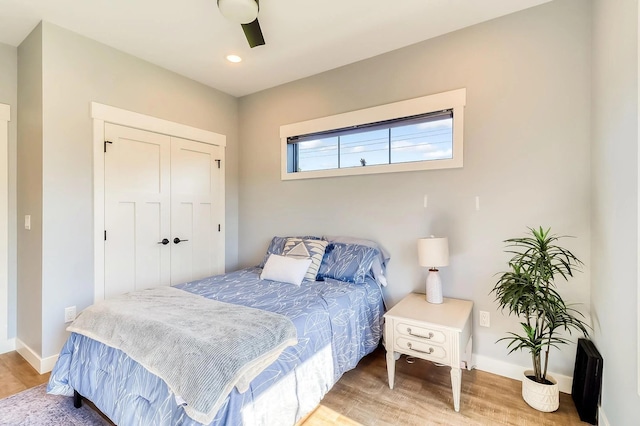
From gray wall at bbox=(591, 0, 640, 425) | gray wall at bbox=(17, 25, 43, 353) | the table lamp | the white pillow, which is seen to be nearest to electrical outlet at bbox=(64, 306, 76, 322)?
gray wall at bbox=(17, 25, 43, 353)

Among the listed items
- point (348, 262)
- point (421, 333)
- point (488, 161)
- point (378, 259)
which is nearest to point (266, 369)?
point (421, 333)

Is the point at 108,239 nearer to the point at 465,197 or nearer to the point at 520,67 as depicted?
the point at 465,197

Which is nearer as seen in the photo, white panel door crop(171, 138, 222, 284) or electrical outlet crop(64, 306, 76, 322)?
electrical outlet crop(64, 306, 76, 322)

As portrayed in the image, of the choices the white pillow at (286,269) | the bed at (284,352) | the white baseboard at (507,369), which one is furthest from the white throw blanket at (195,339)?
the white baseboard at (507,369)

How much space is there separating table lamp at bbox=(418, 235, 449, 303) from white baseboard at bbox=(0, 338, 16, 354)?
3677mm

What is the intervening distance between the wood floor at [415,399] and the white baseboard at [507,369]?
4 centimetres

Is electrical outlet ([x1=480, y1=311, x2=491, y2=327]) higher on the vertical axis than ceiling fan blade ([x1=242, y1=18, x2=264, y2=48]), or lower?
lower

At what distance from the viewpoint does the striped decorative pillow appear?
272cm

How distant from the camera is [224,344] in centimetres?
140

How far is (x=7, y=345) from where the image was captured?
2736mm

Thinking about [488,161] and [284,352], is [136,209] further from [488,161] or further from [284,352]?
[488,161]

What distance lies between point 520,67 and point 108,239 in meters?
3.65

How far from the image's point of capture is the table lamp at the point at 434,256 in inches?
88.9

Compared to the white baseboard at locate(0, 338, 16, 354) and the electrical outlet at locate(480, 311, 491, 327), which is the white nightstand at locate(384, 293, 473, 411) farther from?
the white baseboard at locate(0, 338, 16, 354)
